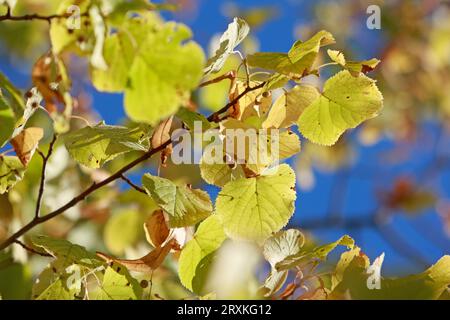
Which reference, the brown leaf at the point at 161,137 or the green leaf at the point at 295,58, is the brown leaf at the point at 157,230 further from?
the green leaf at the point at 295,58

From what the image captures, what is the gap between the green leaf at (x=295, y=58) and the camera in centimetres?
71

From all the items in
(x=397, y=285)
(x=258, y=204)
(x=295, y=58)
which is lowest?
(x=397, y=285)

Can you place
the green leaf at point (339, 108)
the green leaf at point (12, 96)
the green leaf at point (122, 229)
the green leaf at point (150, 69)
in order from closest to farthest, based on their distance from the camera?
1. the green leaf at point (150, 69)
2. the green leaf at point (12, 96)
3. the green leaf at point (339, 108)
4. the green leaf at point (122, 229)

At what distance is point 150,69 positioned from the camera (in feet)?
1.82

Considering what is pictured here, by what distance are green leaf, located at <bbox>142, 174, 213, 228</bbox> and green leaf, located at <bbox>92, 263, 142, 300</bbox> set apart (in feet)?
0.25

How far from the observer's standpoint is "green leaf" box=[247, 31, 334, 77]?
71 centimetres

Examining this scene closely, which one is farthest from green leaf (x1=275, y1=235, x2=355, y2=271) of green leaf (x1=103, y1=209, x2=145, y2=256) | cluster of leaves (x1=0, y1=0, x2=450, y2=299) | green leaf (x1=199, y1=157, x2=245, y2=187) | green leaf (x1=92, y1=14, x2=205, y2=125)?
green leaf (x1=103, y1=209, x2=145, y2=256)

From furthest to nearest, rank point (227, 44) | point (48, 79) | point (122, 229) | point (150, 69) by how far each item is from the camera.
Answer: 1. point (122, 229)
2. point (227, 44)
3. point (48, 79)
4. point (150, 69)

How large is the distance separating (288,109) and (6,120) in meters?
0.29

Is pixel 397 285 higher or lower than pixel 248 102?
lower

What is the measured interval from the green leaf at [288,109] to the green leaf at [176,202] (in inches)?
4.3

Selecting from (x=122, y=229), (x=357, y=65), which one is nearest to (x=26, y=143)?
(x=357, y=65)

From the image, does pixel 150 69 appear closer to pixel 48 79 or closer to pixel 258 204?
pixel 48 79

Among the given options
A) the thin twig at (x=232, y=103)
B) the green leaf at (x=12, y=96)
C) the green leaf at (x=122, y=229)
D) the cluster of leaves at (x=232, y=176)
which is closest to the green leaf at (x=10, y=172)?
the cluster of leaves at (x=232, y=176)
